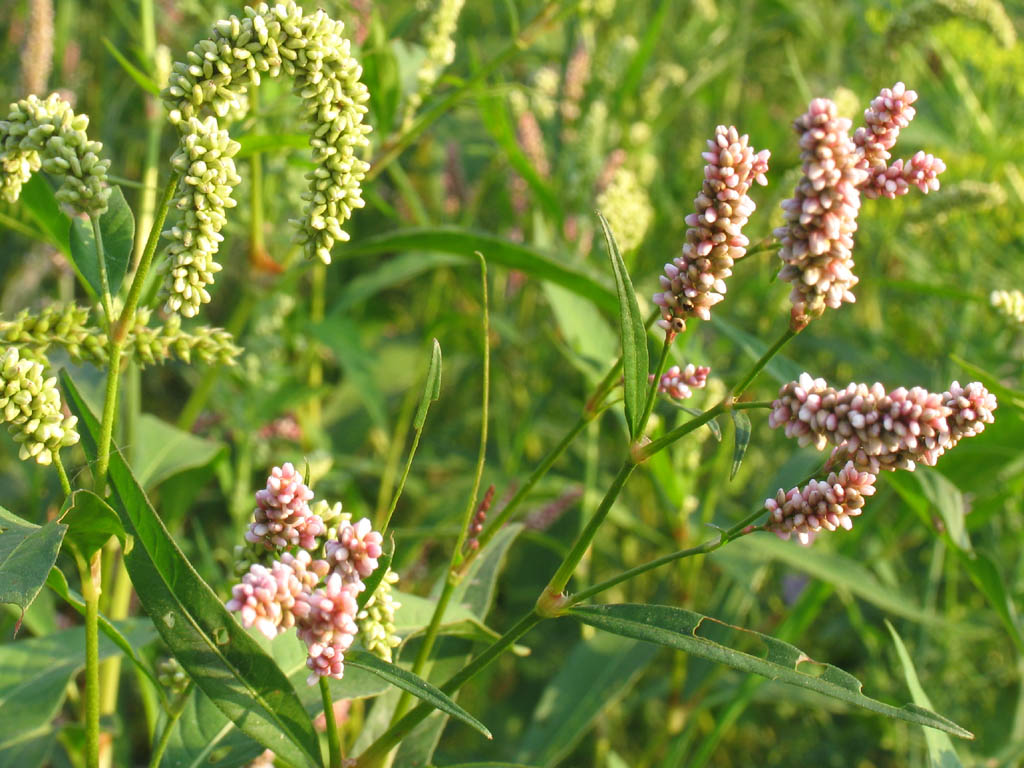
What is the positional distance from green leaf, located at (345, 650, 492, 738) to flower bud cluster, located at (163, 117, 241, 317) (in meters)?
0.35

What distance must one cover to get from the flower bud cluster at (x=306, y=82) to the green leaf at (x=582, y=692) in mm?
1171

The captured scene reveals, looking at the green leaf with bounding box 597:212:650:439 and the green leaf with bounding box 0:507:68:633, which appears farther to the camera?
the green leaf with bounding box 597:212:650:439

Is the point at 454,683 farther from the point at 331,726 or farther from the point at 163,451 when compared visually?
the point at 163,451

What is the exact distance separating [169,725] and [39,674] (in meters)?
0.50

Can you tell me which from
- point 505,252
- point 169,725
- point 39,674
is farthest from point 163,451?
point 169,725

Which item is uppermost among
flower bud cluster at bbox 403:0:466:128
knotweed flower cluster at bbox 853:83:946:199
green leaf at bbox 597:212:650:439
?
flower bud cluster at bbox 403:0:466:128

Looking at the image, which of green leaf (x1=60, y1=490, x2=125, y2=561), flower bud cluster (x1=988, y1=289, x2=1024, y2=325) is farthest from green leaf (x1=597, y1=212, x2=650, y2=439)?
flower bud cluster (x1=988, y1=289, x2=1024, y2=325)

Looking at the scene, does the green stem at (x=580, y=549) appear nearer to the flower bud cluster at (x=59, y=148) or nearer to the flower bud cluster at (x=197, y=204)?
the flower bud cluster at (x=197, y=204)

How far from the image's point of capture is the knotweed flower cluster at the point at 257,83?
0.90 meters

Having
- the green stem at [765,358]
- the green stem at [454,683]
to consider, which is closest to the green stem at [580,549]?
the green stem at [454,683]

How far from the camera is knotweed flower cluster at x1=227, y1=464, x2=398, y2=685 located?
0.81 m

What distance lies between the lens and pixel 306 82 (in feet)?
3.12

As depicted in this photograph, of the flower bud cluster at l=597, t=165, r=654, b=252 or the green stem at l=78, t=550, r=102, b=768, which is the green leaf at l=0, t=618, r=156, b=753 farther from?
the flower bud cluster at l=597, t=165, r=654, b=252

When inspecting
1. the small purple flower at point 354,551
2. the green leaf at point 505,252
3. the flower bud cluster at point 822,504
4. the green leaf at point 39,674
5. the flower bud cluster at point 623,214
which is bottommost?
the green leaf at point 39,674
